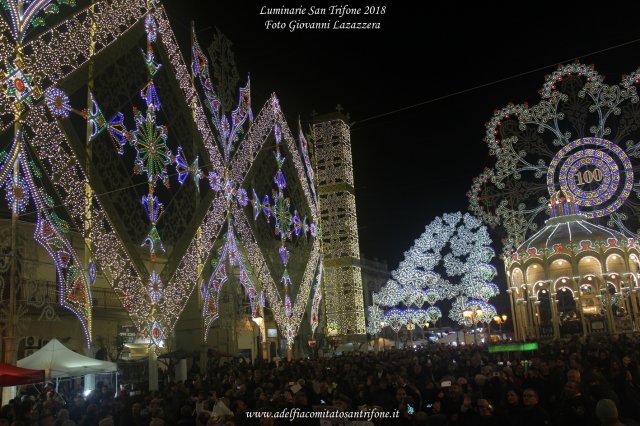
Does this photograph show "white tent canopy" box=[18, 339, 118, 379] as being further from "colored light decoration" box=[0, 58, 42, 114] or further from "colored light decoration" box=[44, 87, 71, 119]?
"colored light decoration" box=[0, 58, 42, 114]

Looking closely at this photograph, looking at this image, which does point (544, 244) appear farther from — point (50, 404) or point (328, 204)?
point (50, 404)

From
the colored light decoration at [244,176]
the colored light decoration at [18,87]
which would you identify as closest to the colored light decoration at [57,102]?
the colored light decoration at [18,87]

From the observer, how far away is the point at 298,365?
20.4 meters

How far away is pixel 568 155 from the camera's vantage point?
118 feet

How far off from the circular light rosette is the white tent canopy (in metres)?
29.4

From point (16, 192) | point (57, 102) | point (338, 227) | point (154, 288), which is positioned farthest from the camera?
point (338, 227)

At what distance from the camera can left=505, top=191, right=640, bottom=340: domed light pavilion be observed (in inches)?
1523

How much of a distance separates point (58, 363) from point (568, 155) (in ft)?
101

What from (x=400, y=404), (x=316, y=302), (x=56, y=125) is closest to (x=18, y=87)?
(x=56, y=125)

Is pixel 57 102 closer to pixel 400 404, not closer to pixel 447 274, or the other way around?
pixel 400 404

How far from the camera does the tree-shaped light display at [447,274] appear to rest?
133ft

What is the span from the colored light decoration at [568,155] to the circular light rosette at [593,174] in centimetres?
5

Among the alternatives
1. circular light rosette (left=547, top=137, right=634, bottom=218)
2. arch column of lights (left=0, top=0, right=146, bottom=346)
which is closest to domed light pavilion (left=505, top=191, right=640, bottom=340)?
circular light rosette (left=547, top=137, right=634, bottom=218)

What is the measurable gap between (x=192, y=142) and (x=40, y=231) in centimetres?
788
